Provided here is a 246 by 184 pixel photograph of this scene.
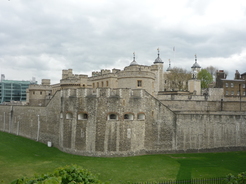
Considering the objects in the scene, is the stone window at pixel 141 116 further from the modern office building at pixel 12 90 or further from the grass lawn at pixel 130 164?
the modern office building at pixel 12 90

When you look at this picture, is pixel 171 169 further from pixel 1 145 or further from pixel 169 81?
pixel 169 81

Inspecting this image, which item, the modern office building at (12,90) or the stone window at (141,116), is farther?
the modern office building at (12,90)

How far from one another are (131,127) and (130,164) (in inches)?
141

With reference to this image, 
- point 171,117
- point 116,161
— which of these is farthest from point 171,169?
point 171,117

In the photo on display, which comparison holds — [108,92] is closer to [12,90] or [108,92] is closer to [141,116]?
[141,116]

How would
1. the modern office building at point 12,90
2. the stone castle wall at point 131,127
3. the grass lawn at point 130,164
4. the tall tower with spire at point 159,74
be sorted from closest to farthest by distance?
the grass lawn at point 130,164, the stone castle wall at point 131,127, the tall tower with spire at point 159,74, the modern office building at point 12,90

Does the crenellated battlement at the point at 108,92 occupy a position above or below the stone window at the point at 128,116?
above

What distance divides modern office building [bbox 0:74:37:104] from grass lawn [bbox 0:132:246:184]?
77777 millimetres

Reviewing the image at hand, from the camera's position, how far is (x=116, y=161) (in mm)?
20703

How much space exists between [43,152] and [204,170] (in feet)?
48.1

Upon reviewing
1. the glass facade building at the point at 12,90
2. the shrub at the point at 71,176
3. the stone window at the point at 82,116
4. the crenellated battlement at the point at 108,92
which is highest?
the glass facade building at the point at 12,90

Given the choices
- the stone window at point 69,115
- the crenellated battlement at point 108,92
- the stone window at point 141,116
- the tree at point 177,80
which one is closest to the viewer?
the crenellated battlement at point 108,92

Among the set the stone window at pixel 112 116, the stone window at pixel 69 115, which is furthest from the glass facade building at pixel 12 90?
the stone window at pixel 112 116

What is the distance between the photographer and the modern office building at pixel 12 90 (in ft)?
316
